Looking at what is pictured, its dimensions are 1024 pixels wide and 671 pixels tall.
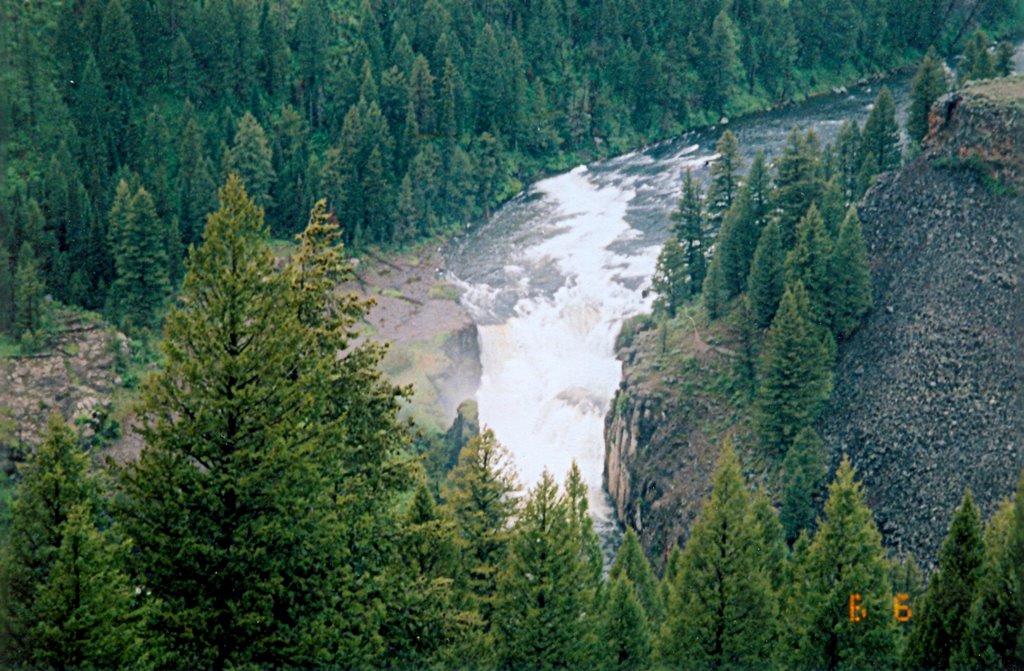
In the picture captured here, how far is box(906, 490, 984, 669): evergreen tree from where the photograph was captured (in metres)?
42.4

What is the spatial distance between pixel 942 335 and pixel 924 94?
989 inches

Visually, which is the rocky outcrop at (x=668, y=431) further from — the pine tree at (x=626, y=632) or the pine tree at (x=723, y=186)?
the pine tree at (x=626, y=632)

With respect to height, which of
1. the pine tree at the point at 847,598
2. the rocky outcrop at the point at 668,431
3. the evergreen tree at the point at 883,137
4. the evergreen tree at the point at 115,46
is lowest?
the rocky outcrop at the point at 668,431

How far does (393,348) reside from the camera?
356 ft

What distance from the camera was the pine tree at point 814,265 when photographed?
84.3 m

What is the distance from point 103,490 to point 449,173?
4532 inches

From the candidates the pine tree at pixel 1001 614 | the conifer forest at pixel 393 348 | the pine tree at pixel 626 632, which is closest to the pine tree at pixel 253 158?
the conifer forest at pixel 393 348

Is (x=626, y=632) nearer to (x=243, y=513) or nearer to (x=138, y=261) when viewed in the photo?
(x=243, y=513)

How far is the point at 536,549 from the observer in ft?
145

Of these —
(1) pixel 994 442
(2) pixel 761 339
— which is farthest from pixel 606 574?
(1) pixel 994 442

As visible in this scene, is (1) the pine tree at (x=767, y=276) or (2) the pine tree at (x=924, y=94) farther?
(2) the pine tree at (x=924, y=94)

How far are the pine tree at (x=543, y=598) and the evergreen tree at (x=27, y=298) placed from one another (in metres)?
63.1

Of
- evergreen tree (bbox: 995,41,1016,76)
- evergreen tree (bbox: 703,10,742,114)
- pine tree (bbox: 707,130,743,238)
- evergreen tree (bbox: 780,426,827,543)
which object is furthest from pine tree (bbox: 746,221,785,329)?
evergreen tree (bbox: 703,10,742,114)

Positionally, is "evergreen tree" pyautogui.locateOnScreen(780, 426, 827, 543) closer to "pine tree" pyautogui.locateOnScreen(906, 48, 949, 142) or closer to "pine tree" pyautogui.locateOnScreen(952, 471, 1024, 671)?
"pine tree" pyautogui.locateOnScreen(906, 48, 949, 142)
